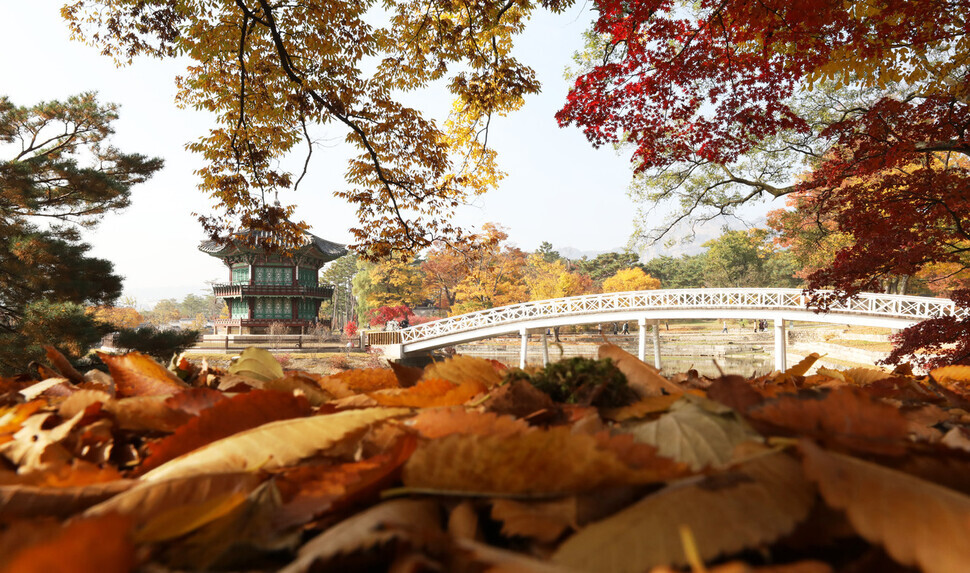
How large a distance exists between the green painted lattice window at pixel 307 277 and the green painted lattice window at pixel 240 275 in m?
2.72

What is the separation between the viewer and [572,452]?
1.03 feet

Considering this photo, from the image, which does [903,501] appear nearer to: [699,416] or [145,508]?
[699,416]

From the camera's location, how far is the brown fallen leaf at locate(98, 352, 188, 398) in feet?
2.27

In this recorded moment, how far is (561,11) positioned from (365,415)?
6282 mm

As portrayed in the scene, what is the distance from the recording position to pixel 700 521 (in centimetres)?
27

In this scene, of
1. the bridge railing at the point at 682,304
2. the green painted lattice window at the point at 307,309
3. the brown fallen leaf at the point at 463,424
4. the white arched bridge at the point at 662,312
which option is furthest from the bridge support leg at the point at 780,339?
the green painted lattice window at the point at 307,309

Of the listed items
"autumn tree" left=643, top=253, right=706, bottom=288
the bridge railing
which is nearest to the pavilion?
the bridge railing

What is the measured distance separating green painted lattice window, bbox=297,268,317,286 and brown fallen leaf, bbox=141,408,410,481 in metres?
28.3

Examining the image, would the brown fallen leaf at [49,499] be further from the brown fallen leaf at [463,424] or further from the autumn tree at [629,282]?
the autumn tree at [629,282]

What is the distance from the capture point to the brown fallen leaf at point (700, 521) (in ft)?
0.81

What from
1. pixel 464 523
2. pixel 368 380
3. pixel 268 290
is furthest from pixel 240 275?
pixel 464 523

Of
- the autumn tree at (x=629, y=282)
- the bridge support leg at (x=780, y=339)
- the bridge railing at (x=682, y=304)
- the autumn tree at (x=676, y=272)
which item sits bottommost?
the bridge support leg at (x=780, y=339)

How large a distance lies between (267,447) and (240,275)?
2968 centimetres

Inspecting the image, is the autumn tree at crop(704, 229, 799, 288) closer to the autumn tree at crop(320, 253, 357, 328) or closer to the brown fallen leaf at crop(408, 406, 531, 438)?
the autumn tree at crop(320, 253, 357, 328)
